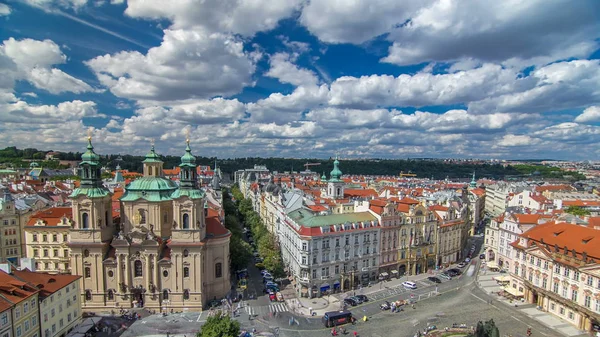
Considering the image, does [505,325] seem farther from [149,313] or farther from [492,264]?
[149,313]

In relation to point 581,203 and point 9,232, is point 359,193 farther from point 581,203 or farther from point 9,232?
point 9,232

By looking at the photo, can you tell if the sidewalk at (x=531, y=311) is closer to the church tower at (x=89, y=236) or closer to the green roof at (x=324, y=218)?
the green roof at (x=324, y=218)

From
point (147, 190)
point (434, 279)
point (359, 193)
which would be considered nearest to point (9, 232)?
point (147, 190)

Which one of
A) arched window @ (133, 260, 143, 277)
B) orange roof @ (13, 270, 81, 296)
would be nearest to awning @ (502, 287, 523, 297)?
arched window @ (133, 260, 143, 277)

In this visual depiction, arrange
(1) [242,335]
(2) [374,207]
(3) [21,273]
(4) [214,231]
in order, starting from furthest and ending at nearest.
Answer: (2) [374,207], (4) [214,231], (1) [242,335], (3) [21,273]

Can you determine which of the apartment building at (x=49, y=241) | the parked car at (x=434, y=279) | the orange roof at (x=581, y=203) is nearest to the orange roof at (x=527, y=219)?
the parked car at (x=434, y=279)

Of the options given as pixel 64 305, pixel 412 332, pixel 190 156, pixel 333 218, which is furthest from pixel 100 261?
pixel 412 332
